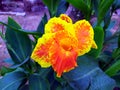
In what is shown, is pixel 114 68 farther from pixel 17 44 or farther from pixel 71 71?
pixel 17 44

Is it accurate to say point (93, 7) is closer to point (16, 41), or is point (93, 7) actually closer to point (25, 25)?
point (16, 41)

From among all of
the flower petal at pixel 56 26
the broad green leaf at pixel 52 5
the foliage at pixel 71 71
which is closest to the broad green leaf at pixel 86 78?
the foliage at pixel 71 71

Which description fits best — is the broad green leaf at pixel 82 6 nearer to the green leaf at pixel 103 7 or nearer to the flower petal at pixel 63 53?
the green leaf at pixel 103 7

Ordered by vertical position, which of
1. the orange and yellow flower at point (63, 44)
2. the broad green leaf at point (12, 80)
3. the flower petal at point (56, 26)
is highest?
the flower petal at point (56, 26)

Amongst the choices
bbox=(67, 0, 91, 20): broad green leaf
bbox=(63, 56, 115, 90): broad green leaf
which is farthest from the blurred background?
bbox=(63, 56, 115, 90): broad green leaf

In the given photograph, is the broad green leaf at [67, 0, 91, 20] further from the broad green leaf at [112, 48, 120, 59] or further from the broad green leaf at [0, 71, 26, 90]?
the broad green leaf at [0, 71, 26, 90]
